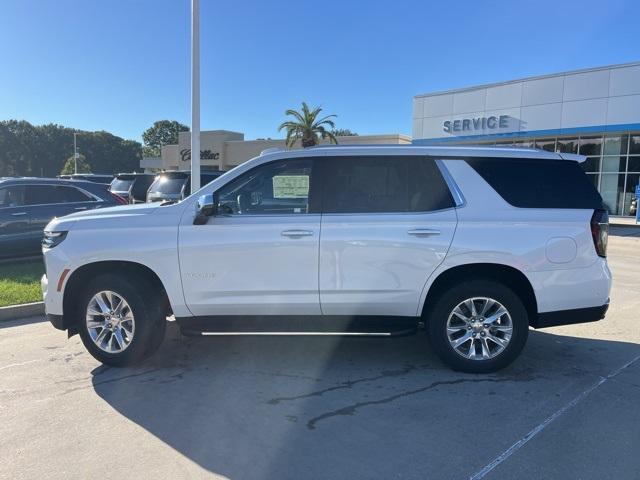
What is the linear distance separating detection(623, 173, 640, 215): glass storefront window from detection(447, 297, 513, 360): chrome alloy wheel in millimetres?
23497

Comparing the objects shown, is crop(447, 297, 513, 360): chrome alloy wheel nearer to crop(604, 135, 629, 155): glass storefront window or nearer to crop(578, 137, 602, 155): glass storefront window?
crop(604, 135, 629, 155): glass storefront window

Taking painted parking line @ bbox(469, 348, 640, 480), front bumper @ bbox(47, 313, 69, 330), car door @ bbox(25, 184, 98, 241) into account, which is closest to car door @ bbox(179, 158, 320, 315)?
front bumper @ bbox(47, 313, 69, 330)

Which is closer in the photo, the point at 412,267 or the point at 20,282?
the point at 412,267

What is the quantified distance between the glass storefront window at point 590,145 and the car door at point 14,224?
943 inches

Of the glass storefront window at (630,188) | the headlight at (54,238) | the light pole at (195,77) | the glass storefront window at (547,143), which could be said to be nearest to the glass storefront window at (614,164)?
the glass storefront window at (630,188)

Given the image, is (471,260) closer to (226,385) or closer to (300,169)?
(300,169)

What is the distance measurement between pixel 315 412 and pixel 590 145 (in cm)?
2567

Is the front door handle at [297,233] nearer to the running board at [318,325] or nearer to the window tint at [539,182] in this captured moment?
the running board at [318,325]

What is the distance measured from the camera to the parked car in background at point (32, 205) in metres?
9.12

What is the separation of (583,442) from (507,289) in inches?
57.0

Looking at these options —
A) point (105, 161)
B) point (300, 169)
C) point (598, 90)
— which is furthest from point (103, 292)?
point (105, 161)

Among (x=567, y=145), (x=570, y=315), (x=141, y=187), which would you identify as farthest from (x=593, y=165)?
(x=570, y=315)

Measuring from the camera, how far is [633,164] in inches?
951

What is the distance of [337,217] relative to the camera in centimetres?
462
